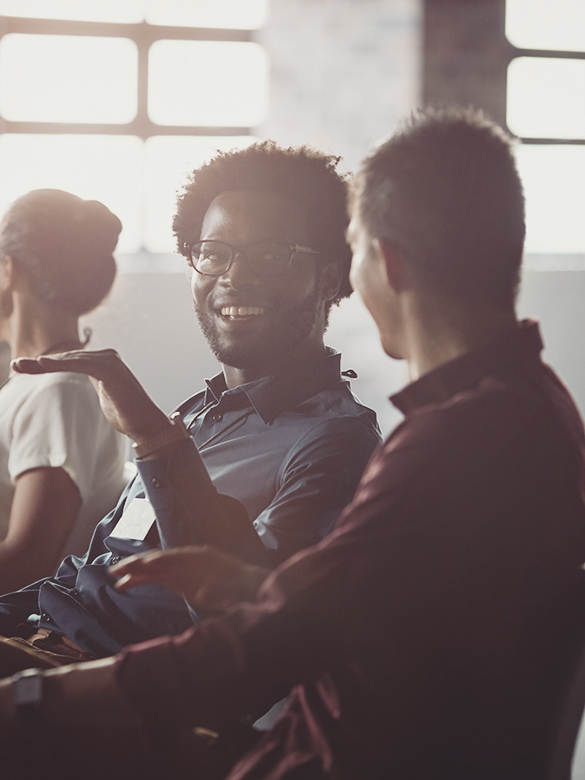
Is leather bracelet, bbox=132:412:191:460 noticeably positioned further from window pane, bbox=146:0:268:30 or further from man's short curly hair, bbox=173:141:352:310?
window pane, bbox=146:0:268:30

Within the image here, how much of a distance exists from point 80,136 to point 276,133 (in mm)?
928

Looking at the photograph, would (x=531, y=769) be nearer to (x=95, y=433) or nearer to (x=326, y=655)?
(x=326, y=655)

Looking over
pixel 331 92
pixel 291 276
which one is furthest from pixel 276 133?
pixel 291 276

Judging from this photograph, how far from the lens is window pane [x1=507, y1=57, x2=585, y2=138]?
3.74 metres

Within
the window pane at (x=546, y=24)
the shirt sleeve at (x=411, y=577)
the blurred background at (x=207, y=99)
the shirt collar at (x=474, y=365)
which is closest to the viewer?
the shirt sleeve at (x=411, y=577)

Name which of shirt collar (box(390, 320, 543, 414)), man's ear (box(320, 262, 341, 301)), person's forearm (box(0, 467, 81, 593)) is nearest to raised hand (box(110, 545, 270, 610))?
shirt collar (box(390, 320, 543, 414))

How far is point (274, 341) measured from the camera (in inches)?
55.2

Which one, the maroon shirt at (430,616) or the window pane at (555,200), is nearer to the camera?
the maroon shirt at (430,616)

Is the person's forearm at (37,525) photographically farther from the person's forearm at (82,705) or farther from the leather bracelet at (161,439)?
the person's forearm at (82,705)

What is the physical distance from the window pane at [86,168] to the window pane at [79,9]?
560mm

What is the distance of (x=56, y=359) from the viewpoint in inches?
40.9

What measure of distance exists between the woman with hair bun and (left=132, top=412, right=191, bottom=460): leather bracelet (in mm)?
454

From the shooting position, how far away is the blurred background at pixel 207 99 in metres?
3.30

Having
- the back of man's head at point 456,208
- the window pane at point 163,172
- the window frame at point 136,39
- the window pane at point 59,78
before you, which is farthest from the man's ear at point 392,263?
the window pane at point 59,78
